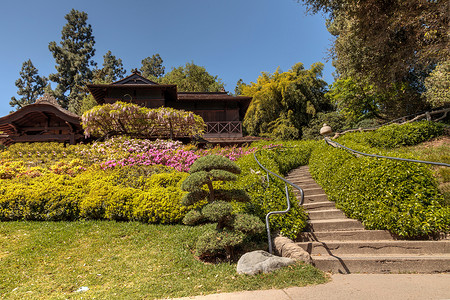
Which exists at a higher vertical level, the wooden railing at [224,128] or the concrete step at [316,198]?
the wooden railing at [224,128]

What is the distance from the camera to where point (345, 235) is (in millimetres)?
4824

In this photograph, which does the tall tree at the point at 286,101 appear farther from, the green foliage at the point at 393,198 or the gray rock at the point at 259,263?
the gray rock at the point at 259,263

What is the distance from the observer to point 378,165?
17.3 ft

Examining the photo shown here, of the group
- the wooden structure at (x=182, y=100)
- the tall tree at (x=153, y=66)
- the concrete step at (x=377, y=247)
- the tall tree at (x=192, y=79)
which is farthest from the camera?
the tall tree at (x=153, y=66)

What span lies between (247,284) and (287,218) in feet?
5.78

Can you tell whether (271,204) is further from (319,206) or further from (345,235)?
(319,206)

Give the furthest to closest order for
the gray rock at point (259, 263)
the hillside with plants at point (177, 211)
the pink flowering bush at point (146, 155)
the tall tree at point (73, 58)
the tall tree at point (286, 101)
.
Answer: the tall tree at point (73, 58), the tall tree at point (286, 101), the pink flowering bush at point (146, 155), the hillside with plants at point (177, 211), the gray rock at point (259, 263)

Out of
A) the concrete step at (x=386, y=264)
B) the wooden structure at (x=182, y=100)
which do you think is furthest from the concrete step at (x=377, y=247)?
the wooden structure at (x=182, y=100)

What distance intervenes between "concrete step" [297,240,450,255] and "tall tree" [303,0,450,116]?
9.26m

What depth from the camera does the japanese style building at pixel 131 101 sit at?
14.7m

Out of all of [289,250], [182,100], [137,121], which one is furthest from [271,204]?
[182,100]

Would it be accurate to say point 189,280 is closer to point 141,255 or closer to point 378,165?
point 141,255

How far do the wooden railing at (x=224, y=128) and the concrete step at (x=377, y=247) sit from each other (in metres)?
16.7

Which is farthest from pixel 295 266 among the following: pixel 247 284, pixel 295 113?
pixel 295 113
